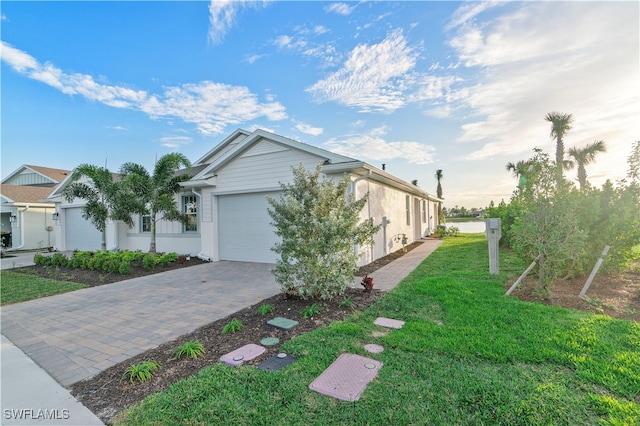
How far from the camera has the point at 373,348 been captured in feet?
10.4

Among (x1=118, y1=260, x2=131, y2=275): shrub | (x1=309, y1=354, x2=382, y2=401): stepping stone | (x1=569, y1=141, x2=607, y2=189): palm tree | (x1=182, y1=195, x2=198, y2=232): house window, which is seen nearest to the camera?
(x1=309, y1=354, x2=382, y2=401): stepping stone

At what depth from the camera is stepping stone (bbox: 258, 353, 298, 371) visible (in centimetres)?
283

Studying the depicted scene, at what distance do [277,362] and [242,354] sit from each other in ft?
1.56

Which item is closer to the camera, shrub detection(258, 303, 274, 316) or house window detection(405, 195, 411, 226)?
shrub detection(258, 303, 274, 316)

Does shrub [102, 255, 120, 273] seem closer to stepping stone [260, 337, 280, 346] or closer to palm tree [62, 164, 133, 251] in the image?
palm tree [62, 164, 133, 251]

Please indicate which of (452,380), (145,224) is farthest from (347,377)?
(145,224)

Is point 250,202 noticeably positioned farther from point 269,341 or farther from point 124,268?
point 269,341

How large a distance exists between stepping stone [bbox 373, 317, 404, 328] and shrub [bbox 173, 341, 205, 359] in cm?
232

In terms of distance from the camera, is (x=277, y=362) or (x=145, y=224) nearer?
(x=277, y=362)

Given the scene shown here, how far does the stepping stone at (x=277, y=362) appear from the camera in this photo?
2.83 m

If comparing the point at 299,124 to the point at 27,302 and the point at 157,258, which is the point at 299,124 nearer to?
the point at 157,258

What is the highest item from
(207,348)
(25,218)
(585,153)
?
(585,153)

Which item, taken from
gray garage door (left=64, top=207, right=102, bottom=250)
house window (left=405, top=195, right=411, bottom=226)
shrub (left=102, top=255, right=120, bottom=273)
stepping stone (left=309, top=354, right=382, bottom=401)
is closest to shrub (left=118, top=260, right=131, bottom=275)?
shrub (left=102, top=255, right=120, bottom=273)

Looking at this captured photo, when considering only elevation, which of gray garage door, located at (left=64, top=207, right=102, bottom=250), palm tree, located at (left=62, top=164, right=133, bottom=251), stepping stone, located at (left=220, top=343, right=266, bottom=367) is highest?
palm tree, located at (left=62, top=164, right=133, bottom=251)
